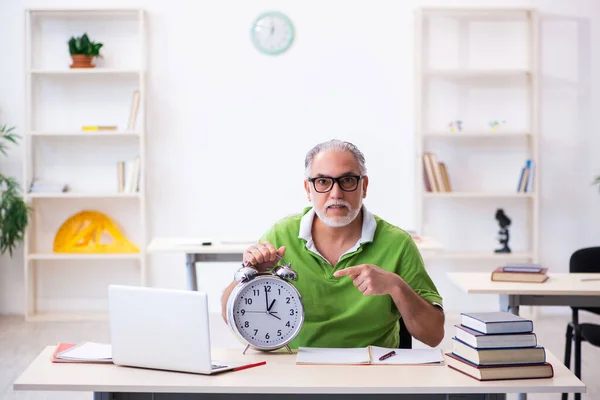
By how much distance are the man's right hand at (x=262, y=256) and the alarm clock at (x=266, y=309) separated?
46 mm

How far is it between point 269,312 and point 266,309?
0.04ft

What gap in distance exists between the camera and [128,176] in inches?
250

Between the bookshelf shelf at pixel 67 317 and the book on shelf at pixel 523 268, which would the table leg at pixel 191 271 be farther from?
the book on shelf at pixel 523 268

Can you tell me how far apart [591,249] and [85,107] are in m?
3.92

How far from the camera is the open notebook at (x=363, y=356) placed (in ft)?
7.63

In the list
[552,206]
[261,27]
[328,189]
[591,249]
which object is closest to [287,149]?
[261,27]

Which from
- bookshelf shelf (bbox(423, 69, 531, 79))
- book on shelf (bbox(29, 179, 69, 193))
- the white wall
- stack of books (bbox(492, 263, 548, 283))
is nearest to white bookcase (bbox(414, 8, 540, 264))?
bookshelf shelf (bbox(423, 69, 531, 79))

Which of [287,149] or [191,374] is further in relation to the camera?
[287,149]

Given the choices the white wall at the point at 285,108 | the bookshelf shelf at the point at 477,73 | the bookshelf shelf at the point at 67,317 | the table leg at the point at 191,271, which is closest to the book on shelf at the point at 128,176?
the white wall at the point at 285,108

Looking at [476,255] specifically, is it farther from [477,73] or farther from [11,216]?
[11,216]

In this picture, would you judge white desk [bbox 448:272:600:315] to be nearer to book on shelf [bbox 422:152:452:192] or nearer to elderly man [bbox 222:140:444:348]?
elderly man [bbox 222:140:444:348]

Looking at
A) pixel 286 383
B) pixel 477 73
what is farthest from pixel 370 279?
pixel 477 73

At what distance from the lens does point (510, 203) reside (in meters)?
6.56

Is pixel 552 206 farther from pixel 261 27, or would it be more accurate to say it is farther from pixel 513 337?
pixel 513 337
